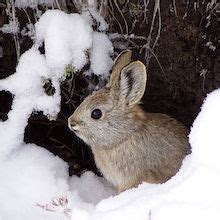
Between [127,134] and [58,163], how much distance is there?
0.56 meters

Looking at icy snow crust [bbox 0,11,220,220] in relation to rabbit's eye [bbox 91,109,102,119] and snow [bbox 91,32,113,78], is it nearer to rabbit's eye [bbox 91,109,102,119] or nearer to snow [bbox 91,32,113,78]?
snow [bbox 91,32,113,78]

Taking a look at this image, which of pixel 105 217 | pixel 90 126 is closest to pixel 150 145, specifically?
pixel 90 126

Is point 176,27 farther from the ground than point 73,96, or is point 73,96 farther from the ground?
point 176,27

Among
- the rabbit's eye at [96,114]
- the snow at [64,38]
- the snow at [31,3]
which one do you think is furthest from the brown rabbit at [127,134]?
the snow at [31,3]

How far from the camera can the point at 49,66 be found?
3.97 m

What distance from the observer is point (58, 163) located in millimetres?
4168

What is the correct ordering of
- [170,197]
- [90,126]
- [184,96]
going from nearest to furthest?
[170,197], [90,126], [184,96]

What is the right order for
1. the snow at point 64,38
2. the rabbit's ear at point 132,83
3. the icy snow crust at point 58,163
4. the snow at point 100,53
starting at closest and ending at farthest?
the icy snow crust at point 58,163 < the rabbit's ear at point 132,83 < the snow at point 64,38 < the snow at point 100,53

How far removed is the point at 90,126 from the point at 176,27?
0.98 meters

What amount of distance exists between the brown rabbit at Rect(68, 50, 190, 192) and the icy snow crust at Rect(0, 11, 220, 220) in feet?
0.75

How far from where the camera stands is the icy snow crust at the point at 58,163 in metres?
2.90

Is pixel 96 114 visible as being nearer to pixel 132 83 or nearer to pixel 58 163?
pixel 132 83

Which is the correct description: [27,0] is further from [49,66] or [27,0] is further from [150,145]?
[150,145]

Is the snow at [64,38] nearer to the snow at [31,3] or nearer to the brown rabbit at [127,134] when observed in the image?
the snow at [31,3]
